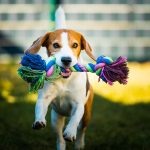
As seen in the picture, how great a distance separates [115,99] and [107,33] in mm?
4889

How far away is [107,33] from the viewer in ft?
42.2

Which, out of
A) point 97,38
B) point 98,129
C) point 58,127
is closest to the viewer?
point 58,127

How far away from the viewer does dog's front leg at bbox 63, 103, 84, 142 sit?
Answer: 416 centimetres

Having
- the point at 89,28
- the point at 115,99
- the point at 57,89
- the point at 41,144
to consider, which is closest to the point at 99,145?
the point at 41,144

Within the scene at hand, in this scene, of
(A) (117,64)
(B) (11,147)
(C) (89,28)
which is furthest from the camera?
(C) (89,28)

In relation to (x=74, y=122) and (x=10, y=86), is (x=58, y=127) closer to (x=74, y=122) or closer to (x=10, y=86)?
(x=74, y=122)

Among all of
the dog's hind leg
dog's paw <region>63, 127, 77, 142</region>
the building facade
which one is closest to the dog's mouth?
dog's paw <region>63, 127, 77, 142</region>

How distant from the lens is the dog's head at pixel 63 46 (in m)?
4.21

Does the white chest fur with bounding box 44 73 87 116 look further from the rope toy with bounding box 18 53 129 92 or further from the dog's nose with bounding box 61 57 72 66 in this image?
the dog's nose with bounding box 61 57 72 66

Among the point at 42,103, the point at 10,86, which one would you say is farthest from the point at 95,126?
the point at 10,86

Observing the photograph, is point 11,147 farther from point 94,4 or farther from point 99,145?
point 94,4

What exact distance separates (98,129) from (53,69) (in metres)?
1.84

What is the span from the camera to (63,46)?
433 centimetres

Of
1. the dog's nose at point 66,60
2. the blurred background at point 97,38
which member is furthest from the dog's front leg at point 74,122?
the blurred background at point 97,38
